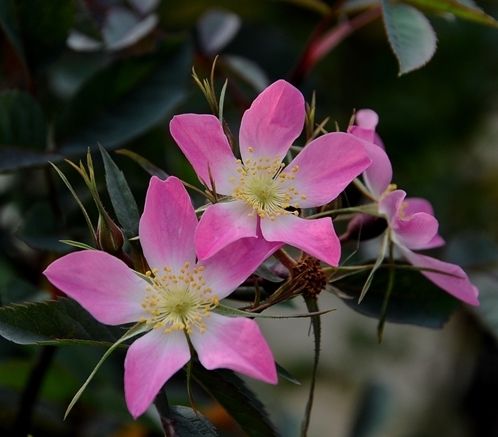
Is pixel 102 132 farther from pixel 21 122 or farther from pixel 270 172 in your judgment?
pixel 270 172

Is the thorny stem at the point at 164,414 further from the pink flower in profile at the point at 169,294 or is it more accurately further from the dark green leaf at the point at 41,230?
the dark green leaf at the point at 41,230

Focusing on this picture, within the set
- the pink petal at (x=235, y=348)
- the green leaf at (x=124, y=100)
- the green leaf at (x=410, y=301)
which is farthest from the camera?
the green leaf at (x=124, y=100)

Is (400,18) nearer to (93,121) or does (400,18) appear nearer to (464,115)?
(93,121)

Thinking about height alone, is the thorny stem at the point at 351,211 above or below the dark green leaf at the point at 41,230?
above

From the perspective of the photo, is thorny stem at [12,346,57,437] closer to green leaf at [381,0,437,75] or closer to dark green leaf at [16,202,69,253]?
dark green leaf at [16,202,69,253]

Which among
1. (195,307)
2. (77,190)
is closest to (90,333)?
(195,307)

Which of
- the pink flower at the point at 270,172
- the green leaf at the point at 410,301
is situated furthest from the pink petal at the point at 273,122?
the green leaf at the point at 410,301

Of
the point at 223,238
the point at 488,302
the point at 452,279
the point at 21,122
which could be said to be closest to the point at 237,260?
the point at 223,238

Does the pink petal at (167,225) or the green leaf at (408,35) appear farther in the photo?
the green leaf at (408,35)
